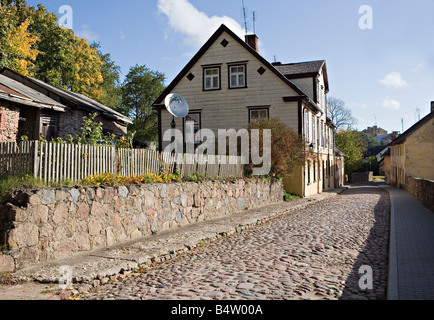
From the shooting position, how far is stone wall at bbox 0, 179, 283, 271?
6.37m

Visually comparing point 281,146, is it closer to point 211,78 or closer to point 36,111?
point 211,78

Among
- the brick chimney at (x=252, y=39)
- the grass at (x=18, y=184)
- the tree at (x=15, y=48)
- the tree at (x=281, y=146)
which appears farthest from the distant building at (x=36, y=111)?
the brick chimney at (x=252, y=39)

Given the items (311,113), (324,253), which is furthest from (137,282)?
(311,113)

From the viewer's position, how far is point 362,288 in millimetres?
5559

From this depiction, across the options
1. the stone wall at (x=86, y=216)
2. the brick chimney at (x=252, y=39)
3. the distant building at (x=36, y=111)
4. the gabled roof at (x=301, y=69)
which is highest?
the brick chimney at (x=252, y=39)

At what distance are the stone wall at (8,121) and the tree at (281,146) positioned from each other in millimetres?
10007

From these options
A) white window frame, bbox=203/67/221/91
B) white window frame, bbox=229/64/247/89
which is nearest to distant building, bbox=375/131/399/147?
white window frame, bbox=229/64/247/89

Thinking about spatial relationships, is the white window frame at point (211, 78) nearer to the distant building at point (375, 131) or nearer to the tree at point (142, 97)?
the tree at point (142, 97)

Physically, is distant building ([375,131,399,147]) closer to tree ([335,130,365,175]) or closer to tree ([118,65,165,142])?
tree ([335,130,365,175])

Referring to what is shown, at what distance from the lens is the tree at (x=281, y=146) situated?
61.3 ft

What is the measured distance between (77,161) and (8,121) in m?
8.25

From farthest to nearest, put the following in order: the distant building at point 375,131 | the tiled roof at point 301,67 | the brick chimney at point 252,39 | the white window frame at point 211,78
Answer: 1. the distant building at point 375,131
2. the tiled roof at point 301,67
3. the brick chimney at point 252,39
4. the white window frame at point 211,78

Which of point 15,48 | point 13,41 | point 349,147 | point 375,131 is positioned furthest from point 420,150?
point 375,131
